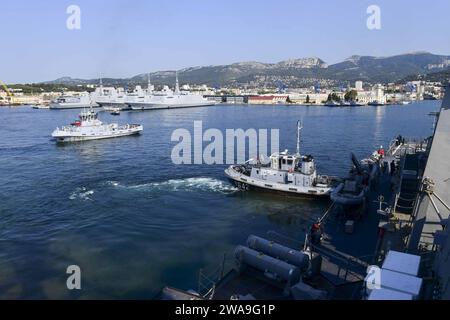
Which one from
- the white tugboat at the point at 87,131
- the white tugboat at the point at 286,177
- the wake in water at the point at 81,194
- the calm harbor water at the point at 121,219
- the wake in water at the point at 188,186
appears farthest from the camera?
the white tugboat at the point at 87,131

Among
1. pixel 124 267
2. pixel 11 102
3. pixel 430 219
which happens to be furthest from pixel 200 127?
pixel 11 102

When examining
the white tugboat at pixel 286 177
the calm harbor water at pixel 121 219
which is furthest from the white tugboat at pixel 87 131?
the white tugboat at pixel 286 177

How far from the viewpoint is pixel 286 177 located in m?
33.2

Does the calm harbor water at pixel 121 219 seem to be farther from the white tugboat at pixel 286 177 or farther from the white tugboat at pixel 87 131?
the white tugboat at pixel 87 131

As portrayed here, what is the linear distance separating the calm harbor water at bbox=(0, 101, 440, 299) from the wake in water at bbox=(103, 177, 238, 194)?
0.32 feet

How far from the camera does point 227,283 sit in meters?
14.4

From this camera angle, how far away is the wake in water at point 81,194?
3250 cm

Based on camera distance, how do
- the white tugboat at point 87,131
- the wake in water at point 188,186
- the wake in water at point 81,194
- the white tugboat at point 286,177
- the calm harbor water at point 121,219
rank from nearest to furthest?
the calm harbor water at point 121,219, the white tugboat at point 286,177, the wake in water at point 81,194, the wake in water at point 188,186, the white tugboat at point 87,131

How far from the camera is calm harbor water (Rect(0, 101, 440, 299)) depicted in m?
19.2

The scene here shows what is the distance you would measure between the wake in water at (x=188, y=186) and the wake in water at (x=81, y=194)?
259cm

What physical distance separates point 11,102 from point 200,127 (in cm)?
12471

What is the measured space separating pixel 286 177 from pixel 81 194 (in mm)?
18401
